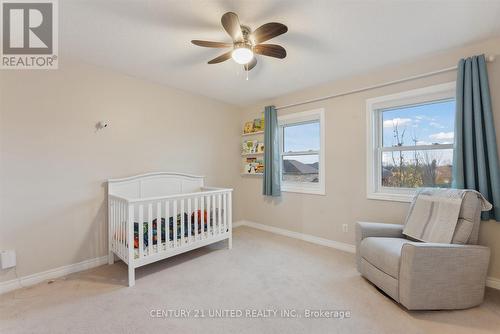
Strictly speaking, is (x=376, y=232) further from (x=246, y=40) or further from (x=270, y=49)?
(x=246, y=40)

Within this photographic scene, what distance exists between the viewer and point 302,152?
3539mm

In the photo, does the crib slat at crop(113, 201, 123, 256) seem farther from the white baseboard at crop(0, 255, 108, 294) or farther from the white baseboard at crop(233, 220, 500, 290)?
the white baseboard at crop(233, 220, 500, 290)

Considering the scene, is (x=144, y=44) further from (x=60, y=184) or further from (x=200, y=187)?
(x=200, y=187)

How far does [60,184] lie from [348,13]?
3.17 meters

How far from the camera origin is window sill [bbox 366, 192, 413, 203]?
249cm

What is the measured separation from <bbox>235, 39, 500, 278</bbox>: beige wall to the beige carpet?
1.87 ft

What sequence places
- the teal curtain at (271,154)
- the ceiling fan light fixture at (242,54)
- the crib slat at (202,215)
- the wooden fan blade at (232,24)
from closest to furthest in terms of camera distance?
the wooden fan blade at (232,24) < the ceiling fan light fixture at (242,54) < the crib slat at (202,215) < the teal curtain at (271,154)

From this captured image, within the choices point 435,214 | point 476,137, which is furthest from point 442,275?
point 476,137

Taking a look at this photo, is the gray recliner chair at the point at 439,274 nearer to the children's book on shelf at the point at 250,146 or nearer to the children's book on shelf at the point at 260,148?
the children's book on shelf at the point at 260,148

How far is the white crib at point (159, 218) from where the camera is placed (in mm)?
2158

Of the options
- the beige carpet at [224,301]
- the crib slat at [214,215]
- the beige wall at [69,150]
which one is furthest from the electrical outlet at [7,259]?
the crib slat at [214,215]

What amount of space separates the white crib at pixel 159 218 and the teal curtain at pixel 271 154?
2.86 feet

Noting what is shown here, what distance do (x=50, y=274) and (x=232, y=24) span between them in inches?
116

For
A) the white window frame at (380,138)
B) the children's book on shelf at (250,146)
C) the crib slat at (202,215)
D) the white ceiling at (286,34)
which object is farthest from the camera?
the children's book on shelf at (250,146)
